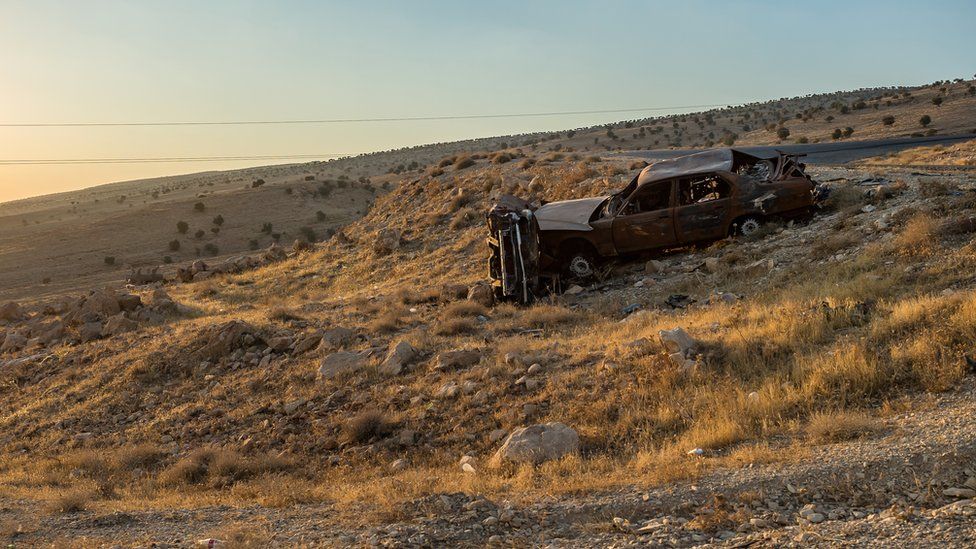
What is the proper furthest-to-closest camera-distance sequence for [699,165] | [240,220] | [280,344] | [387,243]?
[240,220] < [387,243] < [699,165] < [280,344]

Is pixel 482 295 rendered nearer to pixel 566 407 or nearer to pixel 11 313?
pixel 566 407

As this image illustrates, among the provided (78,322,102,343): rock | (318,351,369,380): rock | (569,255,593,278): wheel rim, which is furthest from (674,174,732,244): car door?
(78,322,102,343): rock

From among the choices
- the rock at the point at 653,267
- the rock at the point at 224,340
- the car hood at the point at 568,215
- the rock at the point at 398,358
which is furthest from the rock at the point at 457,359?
the rock at the point at 224,340

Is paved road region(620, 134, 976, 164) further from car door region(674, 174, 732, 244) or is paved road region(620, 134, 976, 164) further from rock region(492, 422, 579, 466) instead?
rock region(492, 422, 579, 466)

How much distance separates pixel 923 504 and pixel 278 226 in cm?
4015

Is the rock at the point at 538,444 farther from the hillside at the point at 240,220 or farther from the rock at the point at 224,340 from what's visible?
the hillside at the point at 240,220

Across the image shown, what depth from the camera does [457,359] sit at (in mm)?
9719

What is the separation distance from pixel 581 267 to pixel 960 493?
8840 millimetres

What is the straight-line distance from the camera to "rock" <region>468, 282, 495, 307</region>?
12805 mm

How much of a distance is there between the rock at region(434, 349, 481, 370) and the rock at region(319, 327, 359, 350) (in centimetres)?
254

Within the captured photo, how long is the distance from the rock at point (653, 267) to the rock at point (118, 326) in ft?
38.1

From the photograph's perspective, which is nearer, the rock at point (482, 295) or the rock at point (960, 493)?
the rock at point (960, 493)

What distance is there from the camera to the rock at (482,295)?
12.8m

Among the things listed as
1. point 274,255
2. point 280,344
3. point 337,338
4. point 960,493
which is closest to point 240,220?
point 274,255
